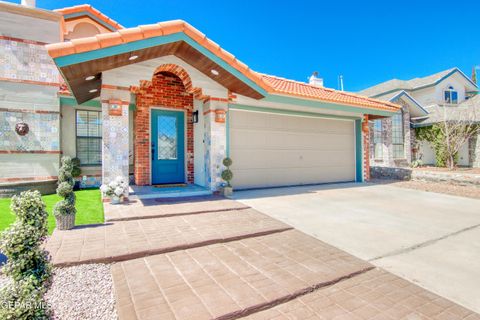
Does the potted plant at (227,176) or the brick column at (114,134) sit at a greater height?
the brick column at (114,134)

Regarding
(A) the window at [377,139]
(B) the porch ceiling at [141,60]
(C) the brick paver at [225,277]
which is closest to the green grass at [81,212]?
(C) the brick paver at [225,277]

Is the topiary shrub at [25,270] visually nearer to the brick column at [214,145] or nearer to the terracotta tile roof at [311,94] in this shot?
the brick column at [214,145]

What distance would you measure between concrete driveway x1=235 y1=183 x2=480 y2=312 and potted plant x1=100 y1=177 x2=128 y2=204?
10.0ft

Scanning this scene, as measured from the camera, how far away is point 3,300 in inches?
62.5

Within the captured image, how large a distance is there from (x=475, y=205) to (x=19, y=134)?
13.5 metres

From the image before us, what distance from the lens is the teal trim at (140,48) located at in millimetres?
4867

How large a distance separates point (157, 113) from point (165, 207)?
394cm

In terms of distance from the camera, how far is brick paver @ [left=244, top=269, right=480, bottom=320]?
7.19ft

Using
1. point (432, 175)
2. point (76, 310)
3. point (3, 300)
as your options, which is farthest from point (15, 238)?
point (432, 175)

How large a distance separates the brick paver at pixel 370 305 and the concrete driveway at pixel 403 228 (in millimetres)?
227

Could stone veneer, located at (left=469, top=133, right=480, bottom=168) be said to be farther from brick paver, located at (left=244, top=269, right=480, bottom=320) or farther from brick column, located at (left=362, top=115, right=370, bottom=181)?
brick paver, located at (left=244, top=269, right=480, bottom=320)

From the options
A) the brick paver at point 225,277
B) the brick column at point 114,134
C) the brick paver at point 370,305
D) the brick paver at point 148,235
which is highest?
the brick column at point 114,134

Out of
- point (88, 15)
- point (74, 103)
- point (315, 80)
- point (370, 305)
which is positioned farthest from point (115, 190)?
point (315, 80)

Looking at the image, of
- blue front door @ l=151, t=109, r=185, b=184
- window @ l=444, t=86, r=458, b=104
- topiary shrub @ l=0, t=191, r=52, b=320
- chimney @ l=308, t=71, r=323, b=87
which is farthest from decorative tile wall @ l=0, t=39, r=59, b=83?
window @ l=444, t=86, r=458, b=104
